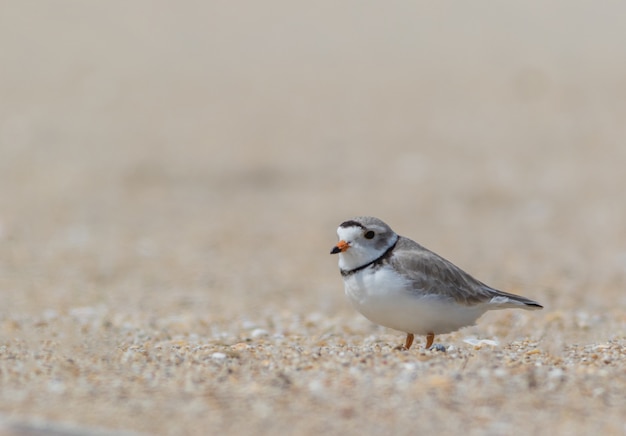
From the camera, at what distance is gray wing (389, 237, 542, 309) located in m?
5.89

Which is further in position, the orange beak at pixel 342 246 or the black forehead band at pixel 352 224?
the black forehead band at pixel 352 224

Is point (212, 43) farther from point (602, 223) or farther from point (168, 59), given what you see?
point (602, 223)

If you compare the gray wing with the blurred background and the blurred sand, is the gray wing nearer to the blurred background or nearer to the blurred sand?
the blurred sand

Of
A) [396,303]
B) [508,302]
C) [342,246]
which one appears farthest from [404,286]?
[508,302]

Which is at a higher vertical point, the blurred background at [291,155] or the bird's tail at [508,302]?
the blurred background at [291,155]

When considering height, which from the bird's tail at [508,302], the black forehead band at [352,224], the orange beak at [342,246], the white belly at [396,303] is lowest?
the white belly at [396,303]

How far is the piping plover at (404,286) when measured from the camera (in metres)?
5.81

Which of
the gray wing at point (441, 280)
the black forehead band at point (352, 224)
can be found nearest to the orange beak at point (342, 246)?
the black forehead band at point (352, 224)

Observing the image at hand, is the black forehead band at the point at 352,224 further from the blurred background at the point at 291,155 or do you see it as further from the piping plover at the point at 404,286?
the blurred background at the point at 291,155

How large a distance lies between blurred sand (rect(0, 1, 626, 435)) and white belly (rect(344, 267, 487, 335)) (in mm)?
202

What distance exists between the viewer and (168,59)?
72.7 ft

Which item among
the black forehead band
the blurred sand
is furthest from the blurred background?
the black forehead band

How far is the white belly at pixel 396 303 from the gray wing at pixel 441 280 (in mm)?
54

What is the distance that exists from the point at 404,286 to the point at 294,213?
891 cm
